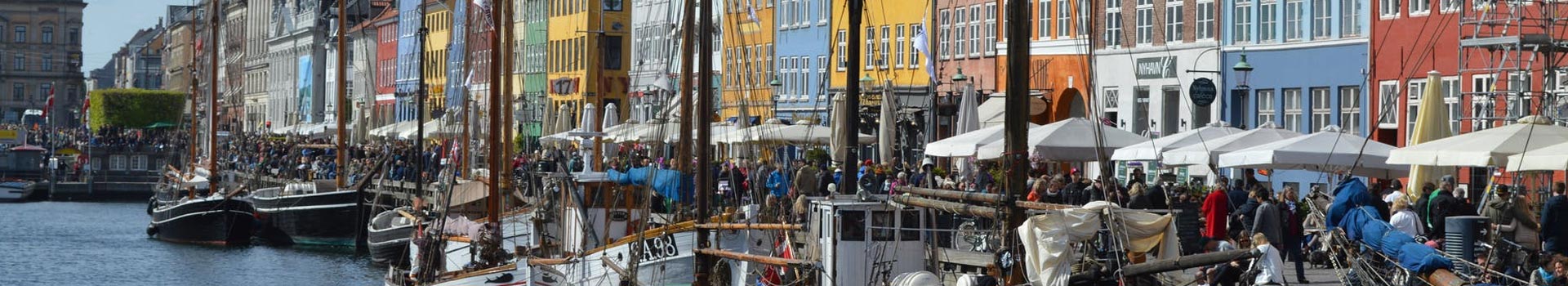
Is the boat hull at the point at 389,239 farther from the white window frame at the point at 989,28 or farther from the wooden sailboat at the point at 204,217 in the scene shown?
the white window frame at the point at 989,28

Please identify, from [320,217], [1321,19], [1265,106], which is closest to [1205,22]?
[1265,106]

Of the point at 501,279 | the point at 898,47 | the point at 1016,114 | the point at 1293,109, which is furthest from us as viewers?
the point at 898,47

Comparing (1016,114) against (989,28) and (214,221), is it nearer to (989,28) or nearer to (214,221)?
(989,28)

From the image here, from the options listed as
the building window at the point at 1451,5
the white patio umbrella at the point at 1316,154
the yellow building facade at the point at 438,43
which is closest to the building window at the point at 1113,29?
the building window at the point at 1451,5

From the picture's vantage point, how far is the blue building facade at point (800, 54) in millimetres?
67125

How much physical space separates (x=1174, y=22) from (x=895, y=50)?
1361 cm

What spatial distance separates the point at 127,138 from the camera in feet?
A: 413

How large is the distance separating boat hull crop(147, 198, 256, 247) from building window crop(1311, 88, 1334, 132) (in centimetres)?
2859

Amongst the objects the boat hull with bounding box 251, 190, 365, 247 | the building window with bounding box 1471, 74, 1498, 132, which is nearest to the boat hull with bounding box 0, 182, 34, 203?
the boat hull with bounding box 251, 190, 365, 247

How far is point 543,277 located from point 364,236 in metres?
26.5

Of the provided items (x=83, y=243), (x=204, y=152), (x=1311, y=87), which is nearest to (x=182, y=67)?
(x=204, y=152)

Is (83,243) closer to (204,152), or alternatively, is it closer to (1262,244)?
(204,152)

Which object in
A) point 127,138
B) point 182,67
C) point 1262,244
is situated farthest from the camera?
point 182,67

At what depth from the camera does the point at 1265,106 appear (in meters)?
47.3
